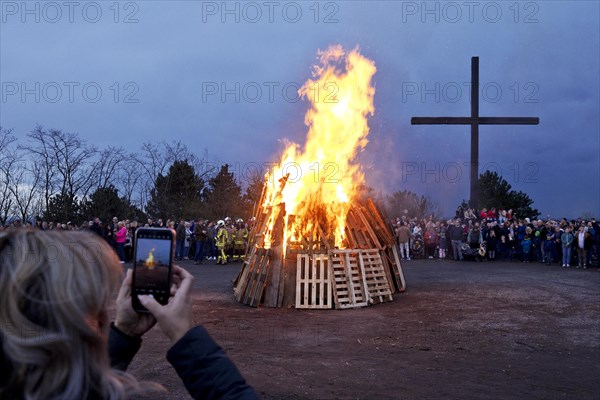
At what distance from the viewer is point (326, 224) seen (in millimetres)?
14133

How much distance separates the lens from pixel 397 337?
10.2m

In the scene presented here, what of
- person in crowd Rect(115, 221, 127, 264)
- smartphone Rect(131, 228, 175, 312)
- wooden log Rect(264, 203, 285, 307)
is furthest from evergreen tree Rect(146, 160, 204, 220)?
smartphone Rect(131, 228, 175, 312)

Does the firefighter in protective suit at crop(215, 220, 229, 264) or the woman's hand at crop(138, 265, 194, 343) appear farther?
the firefighter in protective suit at crop(215, 220, 229, 264)

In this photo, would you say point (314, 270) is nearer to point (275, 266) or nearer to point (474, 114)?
point (275, 266)

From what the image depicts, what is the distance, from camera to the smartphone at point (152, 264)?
7.24 ft

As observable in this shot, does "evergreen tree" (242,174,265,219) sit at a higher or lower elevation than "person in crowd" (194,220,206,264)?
higher

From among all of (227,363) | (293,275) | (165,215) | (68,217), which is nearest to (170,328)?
(227,363)

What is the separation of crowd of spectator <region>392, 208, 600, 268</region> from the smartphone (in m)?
23.3

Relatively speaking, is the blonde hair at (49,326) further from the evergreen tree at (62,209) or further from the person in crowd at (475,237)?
the evergreen tree at (62,209)

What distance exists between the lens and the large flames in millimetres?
14445

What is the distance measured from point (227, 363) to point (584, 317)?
1229 centimetres

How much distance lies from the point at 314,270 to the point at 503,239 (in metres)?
16.5

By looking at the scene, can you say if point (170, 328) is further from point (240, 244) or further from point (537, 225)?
point (537, 225)

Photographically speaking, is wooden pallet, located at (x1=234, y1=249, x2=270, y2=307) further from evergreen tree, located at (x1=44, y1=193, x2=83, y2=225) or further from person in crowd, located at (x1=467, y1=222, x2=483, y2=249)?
evergreen tree, located at (x1=44, y1=193, x2=83, y2=225)
